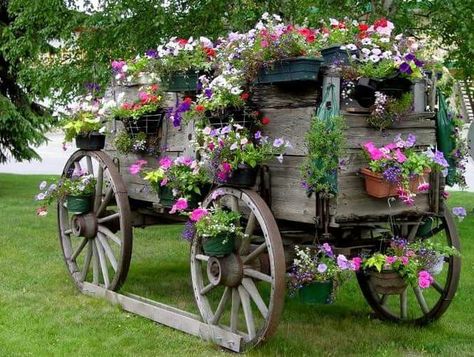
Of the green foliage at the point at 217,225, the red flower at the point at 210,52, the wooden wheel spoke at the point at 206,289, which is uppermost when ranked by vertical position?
the red flower at the point at 210,52

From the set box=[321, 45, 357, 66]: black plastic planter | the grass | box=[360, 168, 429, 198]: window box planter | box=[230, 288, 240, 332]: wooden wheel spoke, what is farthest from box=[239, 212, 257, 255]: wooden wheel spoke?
box=[321, 45, 357, 66]: black plastic planter

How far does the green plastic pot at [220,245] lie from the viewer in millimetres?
4730

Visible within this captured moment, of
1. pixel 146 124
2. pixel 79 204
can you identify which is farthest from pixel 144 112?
pixel 79 204

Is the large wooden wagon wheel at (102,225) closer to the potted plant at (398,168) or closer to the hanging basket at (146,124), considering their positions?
the hanging basket at (146,124)

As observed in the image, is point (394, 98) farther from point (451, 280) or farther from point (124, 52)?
point (124, 52)

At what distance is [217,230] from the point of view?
183 inches

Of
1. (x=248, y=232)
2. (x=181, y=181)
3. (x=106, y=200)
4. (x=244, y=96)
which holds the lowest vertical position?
(x=248, y=232)

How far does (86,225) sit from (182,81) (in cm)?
166

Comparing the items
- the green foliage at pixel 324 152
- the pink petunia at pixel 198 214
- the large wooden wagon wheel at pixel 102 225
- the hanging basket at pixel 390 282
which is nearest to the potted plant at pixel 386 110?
the green foliage at pixel 324 152

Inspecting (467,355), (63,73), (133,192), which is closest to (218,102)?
(133,192)

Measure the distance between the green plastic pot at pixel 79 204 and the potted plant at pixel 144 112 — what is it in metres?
0.75

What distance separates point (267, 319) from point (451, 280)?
1506mm

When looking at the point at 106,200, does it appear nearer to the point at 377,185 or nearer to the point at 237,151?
the point at 237,151

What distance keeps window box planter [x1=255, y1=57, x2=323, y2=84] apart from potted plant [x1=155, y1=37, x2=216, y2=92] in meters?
0.70
